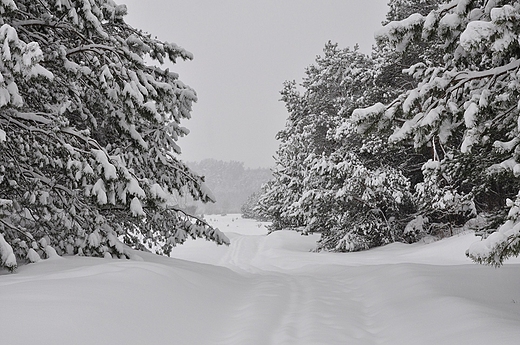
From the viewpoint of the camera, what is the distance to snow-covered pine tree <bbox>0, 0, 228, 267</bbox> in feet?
20.5

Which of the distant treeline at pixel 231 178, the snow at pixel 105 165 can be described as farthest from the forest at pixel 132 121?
the distant treeline at pixel 231 178

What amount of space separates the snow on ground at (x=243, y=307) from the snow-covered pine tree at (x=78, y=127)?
86 centimetres

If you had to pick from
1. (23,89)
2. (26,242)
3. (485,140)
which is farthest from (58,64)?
(485,140)

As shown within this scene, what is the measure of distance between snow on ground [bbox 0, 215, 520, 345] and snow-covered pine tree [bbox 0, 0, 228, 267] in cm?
86

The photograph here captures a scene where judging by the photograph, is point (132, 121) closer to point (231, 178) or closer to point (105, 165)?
point (105, 165)

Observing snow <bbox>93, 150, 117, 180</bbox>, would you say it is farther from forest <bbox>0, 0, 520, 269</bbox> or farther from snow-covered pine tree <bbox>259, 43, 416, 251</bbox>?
snow-covered pine tree <bbox>259, 43, 416, 251</bbox>

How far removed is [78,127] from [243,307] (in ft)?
16.7

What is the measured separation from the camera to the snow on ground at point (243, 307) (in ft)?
13.0

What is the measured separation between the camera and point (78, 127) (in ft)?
27.9

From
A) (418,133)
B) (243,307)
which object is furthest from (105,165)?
(418,133)

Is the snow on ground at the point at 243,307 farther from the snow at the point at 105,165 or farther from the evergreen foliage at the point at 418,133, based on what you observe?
the snow at the point at 105,165

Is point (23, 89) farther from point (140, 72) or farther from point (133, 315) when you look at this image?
point (133, 315)

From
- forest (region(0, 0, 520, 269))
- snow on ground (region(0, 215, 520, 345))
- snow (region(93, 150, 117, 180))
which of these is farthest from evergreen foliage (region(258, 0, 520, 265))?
snow (region(93, 150, 117, 180))

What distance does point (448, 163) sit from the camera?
696 centimetres
